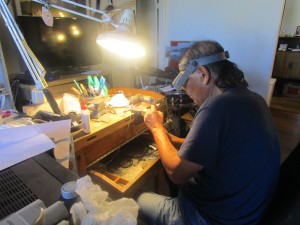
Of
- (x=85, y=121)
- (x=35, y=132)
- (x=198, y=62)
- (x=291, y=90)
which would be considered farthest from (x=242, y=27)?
(x=291, y=90)

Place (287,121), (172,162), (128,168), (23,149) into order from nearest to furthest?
(23,149), (172,162), (128,168), (287,121)

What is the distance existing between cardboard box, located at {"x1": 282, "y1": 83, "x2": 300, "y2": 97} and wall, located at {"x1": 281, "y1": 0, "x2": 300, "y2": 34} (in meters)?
1.06

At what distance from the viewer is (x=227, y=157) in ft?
2.37

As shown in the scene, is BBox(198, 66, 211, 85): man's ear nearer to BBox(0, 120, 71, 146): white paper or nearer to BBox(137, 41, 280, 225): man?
BBox(137, 41, 280, 225): man

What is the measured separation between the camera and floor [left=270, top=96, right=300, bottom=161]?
7.75 feet

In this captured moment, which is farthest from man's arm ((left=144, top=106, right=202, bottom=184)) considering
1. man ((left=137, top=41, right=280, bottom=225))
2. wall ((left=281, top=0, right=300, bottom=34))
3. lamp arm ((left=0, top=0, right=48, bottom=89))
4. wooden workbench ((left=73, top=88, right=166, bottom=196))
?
wall ((left=281, top=0, right=300, bottom=34))

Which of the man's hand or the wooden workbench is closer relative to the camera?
the wooden workbench

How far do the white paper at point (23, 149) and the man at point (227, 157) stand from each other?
0.45m

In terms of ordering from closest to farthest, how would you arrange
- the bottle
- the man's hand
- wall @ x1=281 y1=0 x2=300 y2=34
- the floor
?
1. the bottle
2. the man's hand
3. the floor
4. wall @ x1=281 y1=0 x2=300 y2=34

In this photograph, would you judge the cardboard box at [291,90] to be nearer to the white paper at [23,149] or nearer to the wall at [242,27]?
the wall at [242,27]

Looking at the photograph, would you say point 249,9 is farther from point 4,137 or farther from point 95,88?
point 4,137

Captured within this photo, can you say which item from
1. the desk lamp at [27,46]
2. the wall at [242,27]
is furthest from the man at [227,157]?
the wall at [242,27]

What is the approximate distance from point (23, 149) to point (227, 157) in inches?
25.9

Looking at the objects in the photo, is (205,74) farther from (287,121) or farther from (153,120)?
(287,121)
